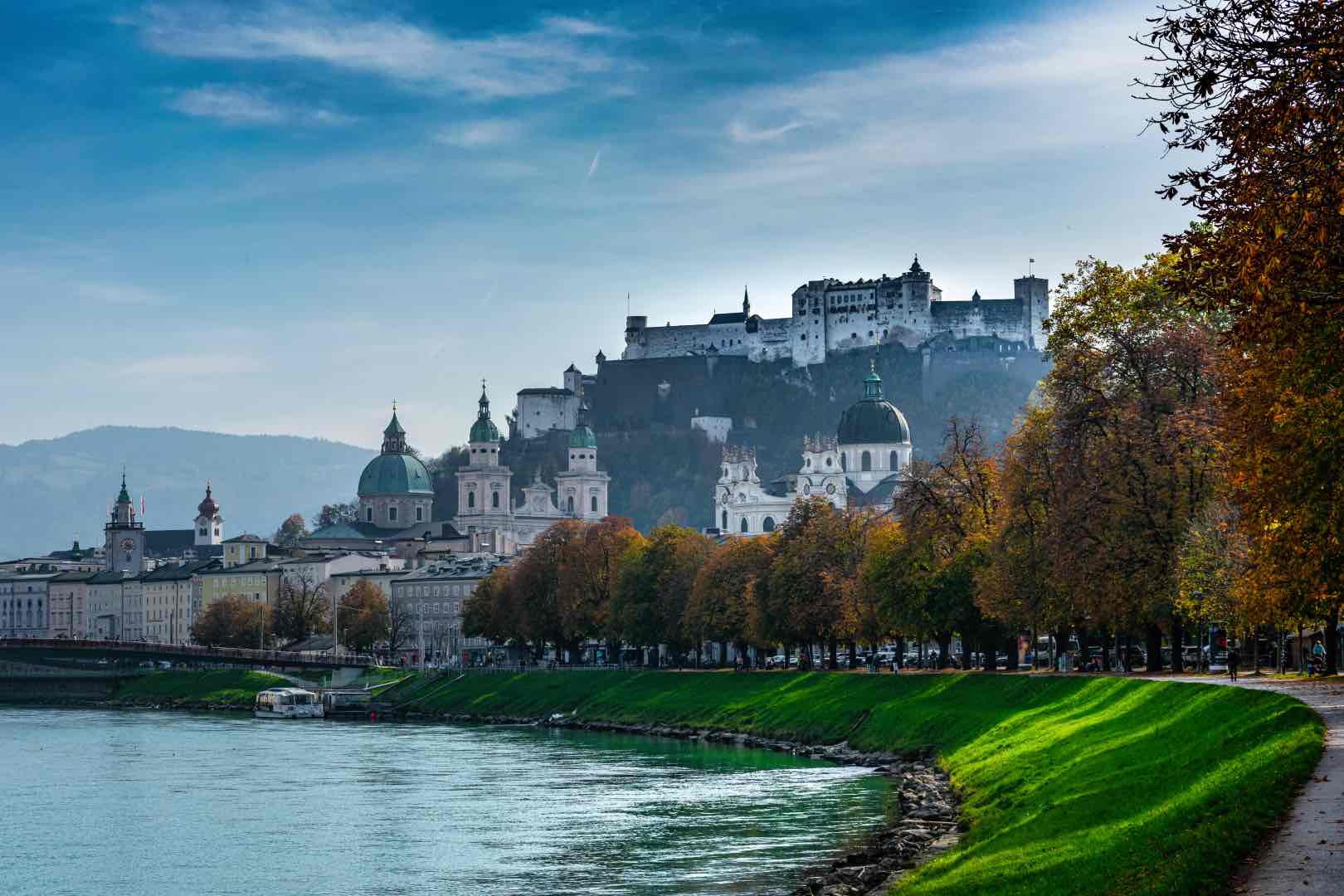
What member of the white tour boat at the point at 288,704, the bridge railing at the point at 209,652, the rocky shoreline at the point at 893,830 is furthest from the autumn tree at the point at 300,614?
the rocky shoreline at the point at 893,830

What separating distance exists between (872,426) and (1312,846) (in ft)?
515

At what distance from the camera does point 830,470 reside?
17238cm

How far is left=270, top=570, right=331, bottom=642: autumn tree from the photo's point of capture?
146375 mm

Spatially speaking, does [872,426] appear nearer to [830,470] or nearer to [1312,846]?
[830,470]

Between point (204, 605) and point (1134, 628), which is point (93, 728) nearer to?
point (1134, 628)

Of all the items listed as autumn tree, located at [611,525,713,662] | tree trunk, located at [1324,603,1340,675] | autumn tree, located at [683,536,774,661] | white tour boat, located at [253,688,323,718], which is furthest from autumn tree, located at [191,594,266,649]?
tree trunk, located at [1324,603,1340,675]

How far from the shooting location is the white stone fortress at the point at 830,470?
561 ft

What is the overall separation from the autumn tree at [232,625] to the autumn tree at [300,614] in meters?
1.22

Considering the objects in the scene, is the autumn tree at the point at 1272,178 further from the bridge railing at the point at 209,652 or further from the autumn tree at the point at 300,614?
the autumn tree at the point at 300,614

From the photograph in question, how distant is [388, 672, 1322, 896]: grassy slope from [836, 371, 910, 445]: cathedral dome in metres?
104

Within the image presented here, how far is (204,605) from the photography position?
6919 inches

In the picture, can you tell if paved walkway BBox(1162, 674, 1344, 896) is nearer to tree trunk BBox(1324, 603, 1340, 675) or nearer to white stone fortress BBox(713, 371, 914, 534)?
tree trunk BBox(1324, 603, 1340, 675)

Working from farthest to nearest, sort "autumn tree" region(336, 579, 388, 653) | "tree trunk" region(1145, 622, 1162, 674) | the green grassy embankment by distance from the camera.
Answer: "autumn tree" region(336, 579, 388, 653) → the green grassy embankment → "tree trunk" region(1145, 622, 1162, 674)

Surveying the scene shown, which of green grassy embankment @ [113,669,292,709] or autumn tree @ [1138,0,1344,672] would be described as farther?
green grassy embankment @ [113,669,292,709]
